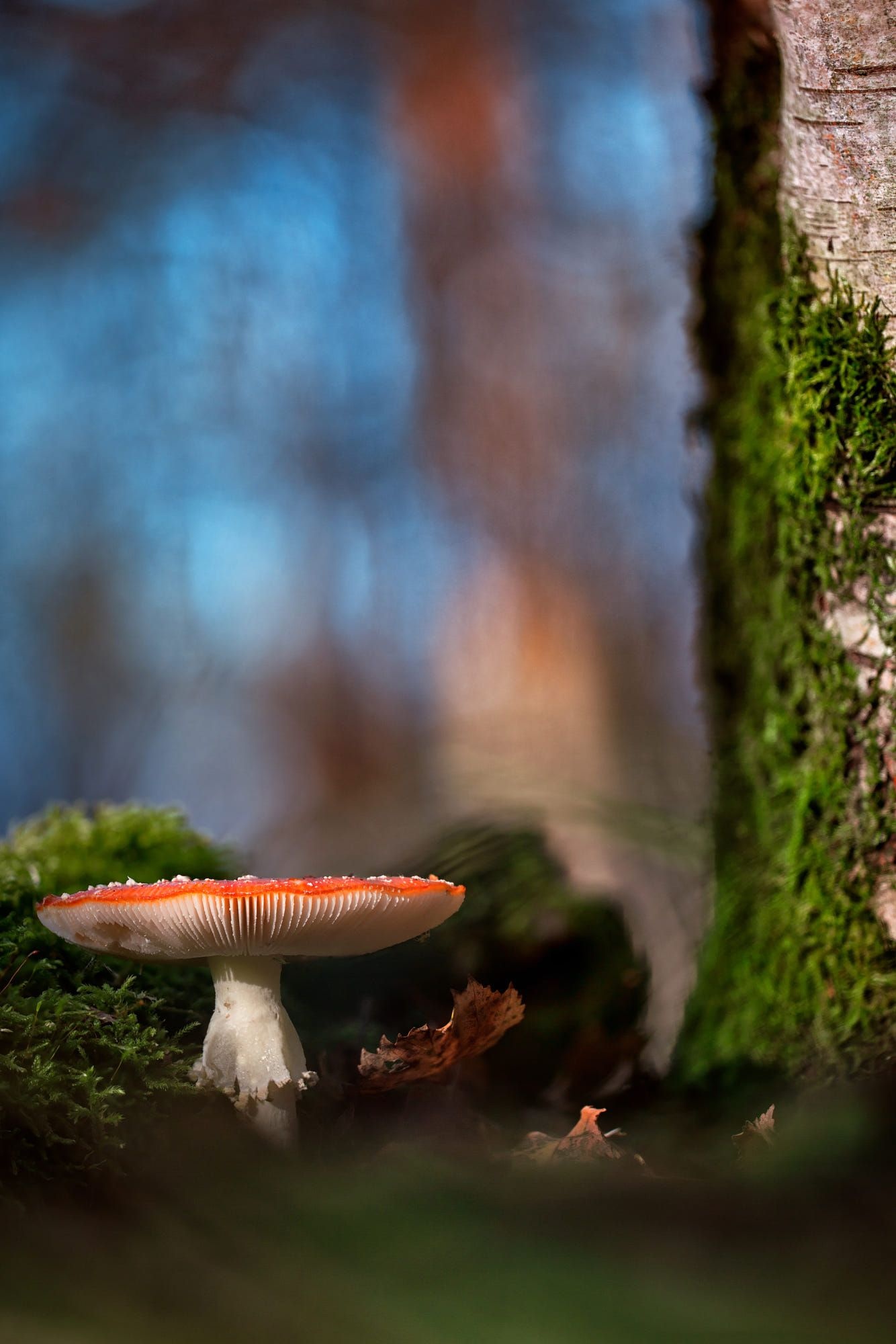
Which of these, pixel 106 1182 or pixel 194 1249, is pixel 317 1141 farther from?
pixel 194 1249

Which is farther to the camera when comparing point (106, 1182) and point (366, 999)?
point (366, 999)

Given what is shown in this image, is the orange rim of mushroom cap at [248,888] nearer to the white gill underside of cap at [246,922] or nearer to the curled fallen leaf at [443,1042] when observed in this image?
the white gill underside of cap at [246,922]

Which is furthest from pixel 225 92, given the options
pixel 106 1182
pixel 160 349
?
pixel 106 1182

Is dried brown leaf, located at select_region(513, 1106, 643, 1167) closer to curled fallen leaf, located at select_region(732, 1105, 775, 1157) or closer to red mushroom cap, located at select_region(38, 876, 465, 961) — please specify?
curled fallen leaf, located at select_region(732, 1105, 775, 1157)

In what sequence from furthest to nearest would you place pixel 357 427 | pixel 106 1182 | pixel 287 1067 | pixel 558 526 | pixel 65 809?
1. pixel 357 427
2. pixel 558 526
3. pixel 65 809
4. pixel 287 1067
5. pixel 106 1182

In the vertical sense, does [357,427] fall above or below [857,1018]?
above

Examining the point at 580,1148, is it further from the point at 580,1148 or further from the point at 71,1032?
the point at 71,1032

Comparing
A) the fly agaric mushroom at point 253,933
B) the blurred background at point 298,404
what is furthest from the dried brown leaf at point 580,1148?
the blurred background at point 298,404
